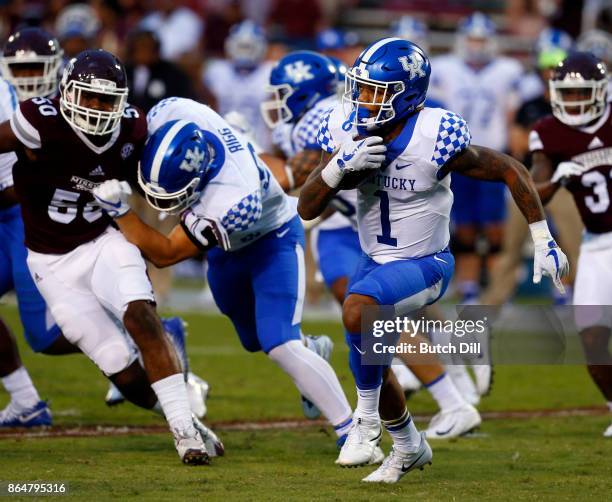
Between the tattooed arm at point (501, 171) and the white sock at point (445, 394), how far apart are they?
1.52 m

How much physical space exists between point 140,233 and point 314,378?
3.10 ft

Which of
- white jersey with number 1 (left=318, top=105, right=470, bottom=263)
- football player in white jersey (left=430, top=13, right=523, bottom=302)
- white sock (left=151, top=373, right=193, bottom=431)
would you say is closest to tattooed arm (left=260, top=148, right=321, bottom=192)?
white jersey with number 1 (left=318, top=105, right=470, bottom=263)

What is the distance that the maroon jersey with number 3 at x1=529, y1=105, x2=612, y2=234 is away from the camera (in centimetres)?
616

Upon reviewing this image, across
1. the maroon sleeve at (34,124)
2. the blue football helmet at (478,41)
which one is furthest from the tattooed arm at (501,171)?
the blue football helmet at (478,41)

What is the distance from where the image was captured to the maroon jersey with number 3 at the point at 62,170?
5289mm

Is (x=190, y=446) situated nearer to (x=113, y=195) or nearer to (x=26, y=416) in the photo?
(x=113, y=195)

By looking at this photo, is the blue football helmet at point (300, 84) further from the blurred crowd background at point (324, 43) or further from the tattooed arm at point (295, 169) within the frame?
the blurred crowd background at point (324, 43)

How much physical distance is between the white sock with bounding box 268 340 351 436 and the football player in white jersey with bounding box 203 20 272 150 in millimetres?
6342

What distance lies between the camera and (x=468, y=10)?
15.6 meters

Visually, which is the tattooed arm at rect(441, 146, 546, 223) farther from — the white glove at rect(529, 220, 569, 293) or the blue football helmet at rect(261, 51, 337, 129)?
the blue football helmet at rect(261, 51, 337, 129)

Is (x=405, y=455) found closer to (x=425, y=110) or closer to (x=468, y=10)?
(x=425, y=110)

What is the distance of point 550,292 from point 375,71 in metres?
7.65

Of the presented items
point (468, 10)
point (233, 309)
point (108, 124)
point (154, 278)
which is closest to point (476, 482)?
point (233, 309)

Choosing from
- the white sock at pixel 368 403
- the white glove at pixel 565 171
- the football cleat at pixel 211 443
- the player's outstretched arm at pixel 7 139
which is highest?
the player's outstretched arm at pixel 7 139
